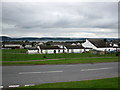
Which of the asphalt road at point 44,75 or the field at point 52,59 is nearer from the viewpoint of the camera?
the asphalt road at point 44,75

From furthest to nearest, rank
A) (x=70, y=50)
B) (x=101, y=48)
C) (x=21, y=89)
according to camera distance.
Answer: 1. (x=101, y=48)
2. (x=70, y=50)
3. (x=21, y=89)

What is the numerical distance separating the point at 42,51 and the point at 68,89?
39.8 metres

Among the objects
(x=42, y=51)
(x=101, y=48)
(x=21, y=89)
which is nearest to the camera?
(x=21, y=89)

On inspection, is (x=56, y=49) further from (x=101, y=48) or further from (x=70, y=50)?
(x=101, y=48)

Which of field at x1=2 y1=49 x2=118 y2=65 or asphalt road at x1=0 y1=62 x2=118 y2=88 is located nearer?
asphalt road at x1=0 y1=62 x2=118 y2=88

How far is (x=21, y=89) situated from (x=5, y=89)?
1.20 metres

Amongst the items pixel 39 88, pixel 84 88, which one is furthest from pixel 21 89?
pixel 84 88

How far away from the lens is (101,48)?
58.8m

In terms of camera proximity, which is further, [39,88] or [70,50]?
[70,50]

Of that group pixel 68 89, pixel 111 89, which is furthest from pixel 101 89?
pixel 68 89

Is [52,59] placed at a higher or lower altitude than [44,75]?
lower

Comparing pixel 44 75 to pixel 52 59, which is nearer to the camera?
pixel 44 75

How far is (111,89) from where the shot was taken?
8141mm

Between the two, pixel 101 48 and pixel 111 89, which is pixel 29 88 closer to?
pixel 111 89
